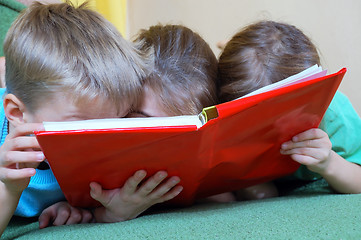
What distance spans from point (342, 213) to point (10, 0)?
1.18 metres

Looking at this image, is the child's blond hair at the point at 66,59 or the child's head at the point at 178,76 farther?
the child's head at the point at 178,76

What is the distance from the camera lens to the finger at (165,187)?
61 centimetres

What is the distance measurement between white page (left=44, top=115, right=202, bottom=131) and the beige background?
119 centimetres

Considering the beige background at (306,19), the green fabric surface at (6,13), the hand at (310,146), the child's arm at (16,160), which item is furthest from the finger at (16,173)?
the beige background at (306,19)

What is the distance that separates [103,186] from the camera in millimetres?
615

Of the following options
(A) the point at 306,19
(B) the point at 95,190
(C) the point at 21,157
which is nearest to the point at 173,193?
(B) the point at 95,190

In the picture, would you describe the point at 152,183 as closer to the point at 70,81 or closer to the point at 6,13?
the point at 70,81

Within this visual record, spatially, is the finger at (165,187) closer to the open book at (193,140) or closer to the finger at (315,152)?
Result: the open book at (193,140)

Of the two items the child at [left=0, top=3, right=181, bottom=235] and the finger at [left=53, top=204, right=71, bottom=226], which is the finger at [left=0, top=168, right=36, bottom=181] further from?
the finger at [left=53, top=204, right=71, bottom=226]

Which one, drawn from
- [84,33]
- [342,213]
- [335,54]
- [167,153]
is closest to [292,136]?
[342,213]

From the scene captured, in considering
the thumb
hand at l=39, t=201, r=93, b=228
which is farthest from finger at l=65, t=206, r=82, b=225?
the thumb

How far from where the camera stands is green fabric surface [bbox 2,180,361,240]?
1.56ft

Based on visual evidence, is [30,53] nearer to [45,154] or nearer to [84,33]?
[84,33]

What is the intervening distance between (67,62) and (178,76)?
24cm
